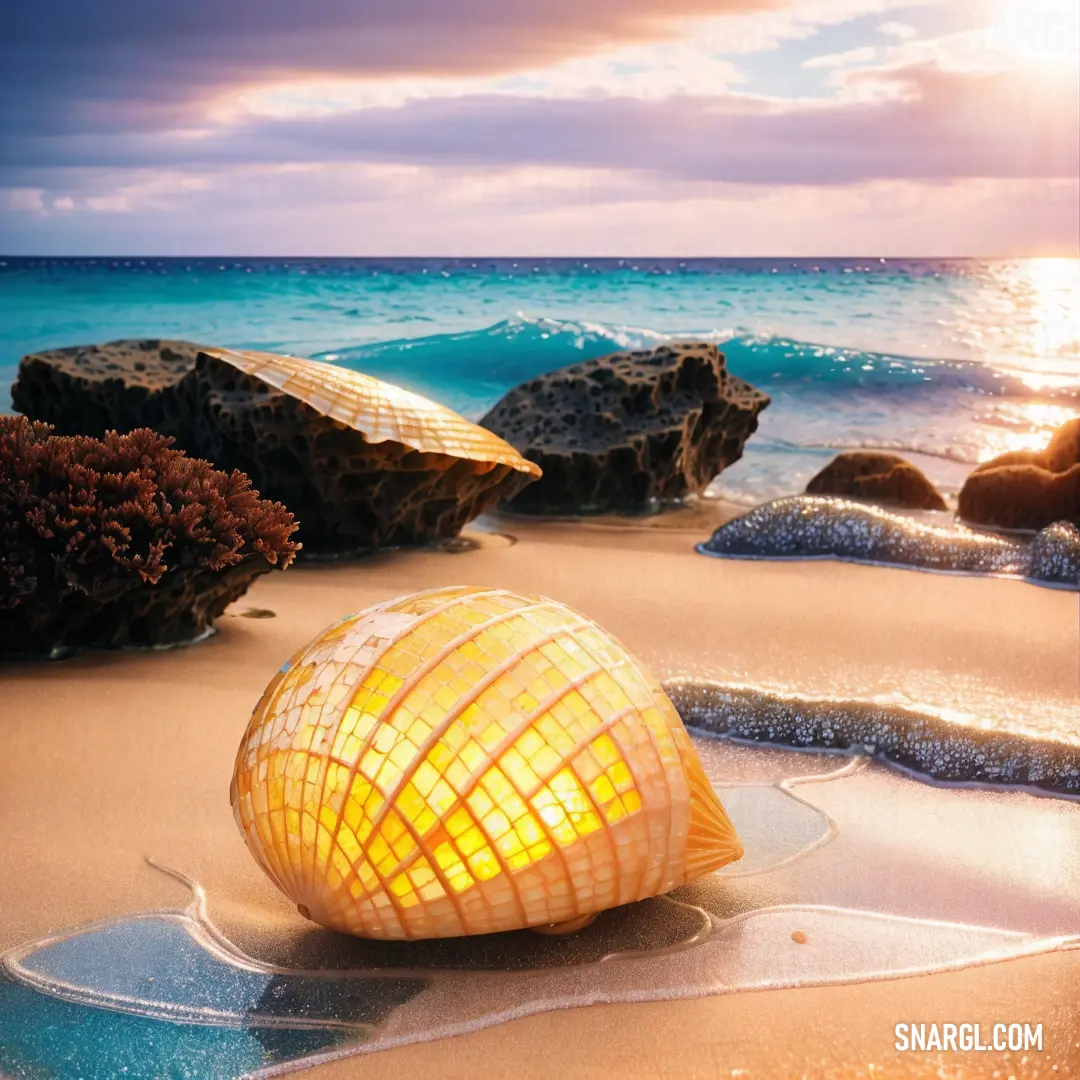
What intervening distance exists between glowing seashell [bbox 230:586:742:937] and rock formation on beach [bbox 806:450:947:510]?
627 cm

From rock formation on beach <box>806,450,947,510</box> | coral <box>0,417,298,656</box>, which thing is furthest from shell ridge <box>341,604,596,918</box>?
rock formation on beach <box>806,450,947,510</box>

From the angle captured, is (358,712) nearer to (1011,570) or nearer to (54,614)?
(54,614)

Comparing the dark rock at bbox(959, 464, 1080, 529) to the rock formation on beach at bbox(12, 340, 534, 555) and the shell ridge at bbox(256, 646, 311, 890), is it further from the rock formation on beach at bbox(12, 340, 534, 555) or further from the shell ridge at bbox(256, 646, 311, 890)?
the shell ridge at bbox(256, 646, 311, 890)

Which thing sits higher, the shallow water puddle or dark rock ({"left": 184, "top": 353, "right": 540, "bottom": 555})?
dark rock ({"left": 184, "top": 353, "right": 540, "bottom": 555})

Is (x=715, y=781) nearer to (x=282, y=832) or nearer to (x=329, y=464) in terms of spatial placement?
(x=282, y=832)

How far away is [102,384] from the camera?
287 inches

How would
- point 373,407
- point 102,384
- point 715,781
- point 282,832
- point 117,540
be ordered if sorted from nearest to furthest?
point 282,832 → point 715,781 → point 117,540 → point 373,407 → point 102,384

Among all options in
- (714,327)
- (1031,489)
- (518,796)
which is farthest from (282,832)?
(714,327)

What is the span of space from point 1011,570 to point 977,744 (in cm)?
252

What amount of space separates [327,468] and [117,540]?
7.07ft

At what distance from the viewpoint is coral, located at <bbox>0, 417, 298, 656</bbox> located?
12.4 feet

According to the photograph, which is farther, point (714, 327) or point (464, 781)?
point (714, 327)

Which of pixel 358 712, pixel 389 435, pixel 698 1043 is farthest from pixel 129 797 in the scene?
pixel 389 435

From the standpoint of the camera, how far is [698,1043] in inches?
73.9
